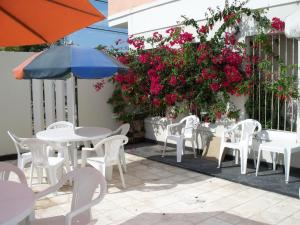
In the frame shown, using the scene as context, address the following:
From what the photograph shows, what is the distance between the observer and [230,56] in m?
7.63

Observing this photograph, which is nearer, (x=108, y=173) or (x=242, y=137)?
(x=108, y=173)

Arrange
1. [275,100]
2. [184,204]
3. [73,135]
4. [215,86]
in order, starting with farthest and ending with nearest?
[215,86]
[275,100]
[73,135]
[184,204]

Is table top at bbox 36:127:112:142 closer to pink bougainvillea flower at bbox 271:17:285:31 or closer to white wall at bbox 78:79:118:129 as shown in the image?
white wall at bbox 78:79:118:129

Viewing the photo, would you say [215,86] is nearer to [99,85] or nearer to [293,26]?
[293,26]

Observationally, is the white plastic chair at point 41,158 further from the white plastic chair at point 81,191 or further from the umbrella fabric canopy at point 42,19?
the white plastic chair at point 81,191

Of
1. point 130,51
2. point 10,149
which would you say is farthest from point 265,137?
point 10,149

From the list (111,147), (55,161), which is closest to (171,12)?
(111,147)

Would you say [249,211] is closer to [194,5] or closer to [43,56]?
[43,56]

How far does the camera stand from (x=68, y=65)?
5516mm

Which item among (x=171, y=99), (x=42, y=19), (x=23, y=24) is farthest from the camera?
(x=171, y=99)

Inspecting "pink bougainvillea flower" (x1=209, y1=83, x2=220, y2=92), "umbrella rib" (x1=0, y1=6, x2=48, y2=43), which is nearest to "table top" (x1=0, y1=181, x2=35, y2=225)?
"umbrella rib" (x1=0, y1=6, x2=48, y2=43)

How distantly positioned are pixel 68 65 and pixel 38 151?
1587 mm

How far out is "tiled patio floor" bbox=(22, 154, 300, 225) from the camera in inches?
191

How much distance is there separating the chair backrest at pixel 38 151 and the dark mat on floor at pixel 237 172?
10.5ft
